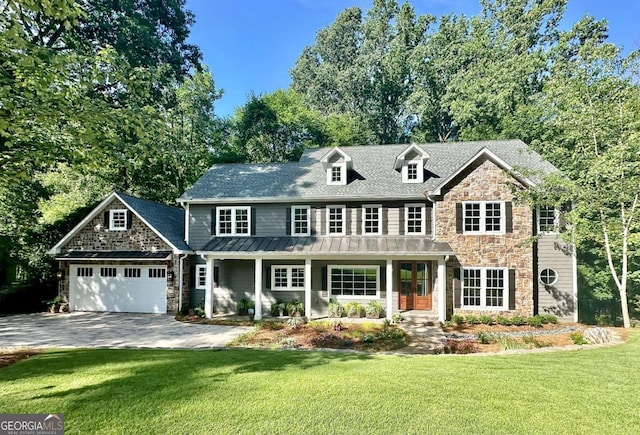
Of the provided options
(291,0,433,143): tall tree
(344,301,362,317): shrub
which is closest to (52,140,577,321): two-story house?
(344,301,362,317): shrub

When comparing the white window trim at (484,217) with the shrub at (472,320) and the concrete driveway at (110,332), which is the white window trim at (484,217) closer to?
the shrub at (472,320)

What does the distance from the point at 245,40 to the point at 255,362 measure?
703 inches

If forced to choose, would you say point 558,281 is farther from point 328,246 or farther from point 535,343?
point 328,246

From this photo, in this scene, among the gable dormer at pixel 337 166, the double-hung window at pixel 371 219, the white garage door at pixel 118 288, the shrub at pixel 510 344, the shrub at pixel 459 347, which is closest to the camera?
the shrub at pixel 459 347

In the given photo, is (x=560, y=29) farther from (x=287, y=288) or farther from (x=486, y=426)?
(x=486, y=426)

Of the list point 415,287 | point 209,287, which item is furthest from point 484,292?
point 209,287

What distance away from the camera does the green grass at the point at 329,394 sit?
464 cm

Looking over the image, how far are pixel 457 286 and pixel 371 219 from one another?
189 inches

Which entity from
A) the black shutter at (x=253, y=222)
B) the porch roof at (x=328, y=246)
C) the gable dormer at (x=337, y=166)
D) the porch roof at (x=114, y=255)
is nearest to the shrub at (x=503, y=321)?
the porch roof at (x=328, y=246)

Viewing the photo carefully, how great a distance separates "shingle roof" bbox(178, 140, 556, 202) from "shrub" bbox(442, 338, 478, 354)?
7078 mm

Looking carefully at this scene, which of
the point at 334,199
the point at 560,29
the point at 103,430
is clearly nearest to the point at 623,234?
the point at 334,199

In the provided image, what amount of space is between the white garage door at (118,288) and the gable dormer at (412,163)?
12716 mm

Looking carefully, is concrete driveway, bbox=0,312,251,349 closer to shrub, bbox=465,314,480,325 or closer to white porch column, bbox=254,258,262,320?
white porch column, bbox=254,258,262,320

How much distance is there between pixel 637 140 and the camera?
11695 mm
